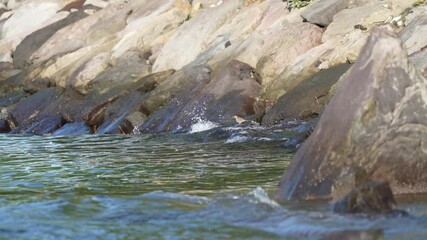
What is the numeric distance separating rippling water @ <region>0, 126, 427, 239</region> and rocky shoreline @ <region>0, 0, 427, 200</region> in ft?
2.13

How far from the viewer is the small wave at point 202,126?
1859 cm

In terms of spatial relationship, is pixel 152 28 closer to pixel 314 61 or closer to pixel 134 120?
pixel 134 120

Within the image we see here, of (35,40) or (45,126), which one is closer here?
(45,126)

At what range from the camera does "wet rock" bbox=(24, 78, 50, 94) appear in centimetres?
2811

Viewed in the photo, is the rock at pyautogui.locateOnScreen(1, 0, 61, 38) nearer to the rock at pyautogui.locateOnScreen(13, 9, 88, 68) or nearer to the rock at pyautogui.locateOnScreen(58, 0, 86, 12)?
the rock at pyautogui.locateOnScreen(58, 0, 86, 12)

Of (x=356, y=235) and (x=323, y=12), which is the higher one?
(x=356, y=235)

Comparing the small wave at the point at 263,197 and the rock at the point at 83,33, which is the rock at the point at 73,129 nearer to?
the rock at the point at 83,33

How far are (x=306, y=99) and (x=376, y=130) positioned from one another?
9.44 metres

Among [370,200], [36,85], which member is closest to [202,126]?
[36,85]

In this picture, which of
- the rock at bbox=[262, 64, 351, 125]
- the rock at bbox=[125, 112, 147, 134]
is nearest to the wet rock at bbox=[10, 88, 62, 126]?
the rock at bbox=[125, 112, 147, 134]

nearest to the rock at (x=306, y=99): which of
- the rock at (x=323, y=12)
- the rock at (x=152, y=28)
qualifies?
the rock at (x=323, y=12)

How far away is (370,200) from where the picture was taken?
693 cm

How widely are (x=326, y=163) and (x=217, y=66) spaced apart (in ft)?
46.4

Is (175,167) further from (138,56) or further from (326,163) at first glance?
(138,56)
